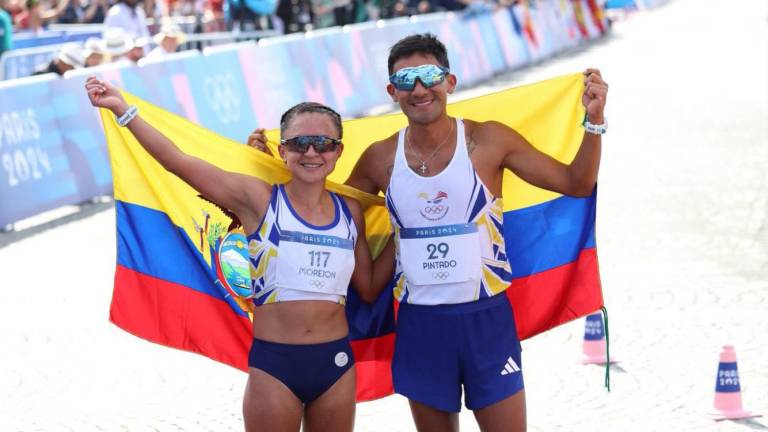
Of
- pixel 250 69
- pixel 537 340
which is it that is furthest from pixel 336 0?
pixel 537 340

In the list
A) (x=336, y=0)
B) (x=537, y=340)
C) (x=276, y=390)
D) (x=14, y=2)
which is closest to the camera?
(x=276, y=390)

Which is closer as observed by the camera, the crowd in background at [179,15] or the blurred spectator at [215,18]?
the crowd in background at [179,15]

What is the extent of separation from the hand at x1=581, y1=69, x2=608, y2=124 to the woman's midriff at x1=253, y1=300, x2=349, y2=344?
4.23 ft

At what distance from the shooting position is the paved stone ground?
27.3ft

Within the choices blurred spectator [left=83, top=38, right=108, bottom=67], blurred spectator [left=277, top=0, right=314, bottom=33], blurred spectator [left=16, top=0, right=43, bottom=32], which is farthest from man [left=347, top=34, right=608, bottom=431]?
blurred spectator [left=277, top=0, right=314, bottom=33]

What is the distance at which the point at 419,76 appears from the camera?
19.0ft

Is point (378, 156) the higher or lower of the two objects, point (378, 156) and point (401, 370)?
the higher

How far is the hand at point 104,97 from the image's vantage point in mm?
5820

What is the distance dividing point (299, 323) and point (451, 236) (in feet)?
2.31

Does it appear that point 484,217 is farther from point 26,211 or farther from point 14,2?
point 14,2

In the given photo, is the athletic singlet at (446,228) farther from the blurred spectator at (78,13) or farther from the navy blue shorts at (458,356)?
the blurred spectator at (78,13)

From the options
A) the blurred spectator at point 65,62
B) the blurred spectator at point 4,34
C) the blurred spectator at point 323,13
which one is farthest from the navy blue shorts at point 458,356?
the blurred spectator at point 323,13

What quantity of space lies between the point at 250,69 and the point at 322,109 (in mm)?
13378

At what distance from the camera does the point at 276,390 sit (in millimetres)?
5746
